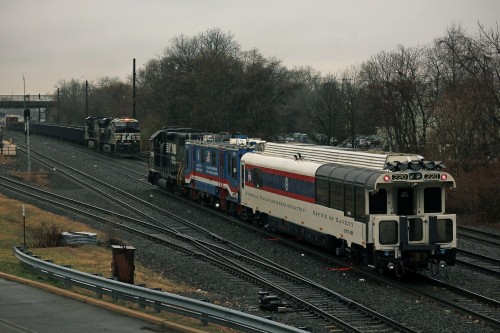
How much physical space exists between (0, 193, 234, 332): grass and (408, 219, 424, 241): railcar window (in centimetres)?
571

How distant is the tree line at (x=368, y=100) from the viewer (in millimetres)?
41531

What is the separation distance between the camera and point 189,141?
40.8 metres

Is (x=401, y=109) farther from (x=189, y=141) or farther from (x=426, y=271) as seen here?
(x=426, y=271)

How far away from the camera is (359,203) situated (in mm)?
21062

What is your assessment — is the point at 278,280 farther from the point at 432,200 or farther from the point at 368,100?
the point at 368,100

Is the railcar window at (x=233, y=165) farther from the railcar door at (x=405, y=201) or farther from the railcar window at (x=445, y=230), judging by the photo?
the railcar window at (x=445, y=230)

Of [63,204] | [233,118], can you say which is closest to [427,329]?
[63,204]

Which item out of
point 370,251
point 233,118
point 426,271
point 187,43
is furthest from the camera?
point 187,43

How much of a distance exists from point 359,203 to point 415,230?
5.30ft

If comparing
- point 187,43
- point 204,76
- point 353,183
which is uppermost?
point 187,43

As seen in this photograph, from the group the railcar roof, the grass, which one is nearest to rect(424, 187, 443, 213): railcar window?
the railcar roof

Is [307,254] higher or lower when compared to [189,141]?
lower

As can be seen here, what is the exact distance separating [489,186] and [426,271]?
42.0 ft

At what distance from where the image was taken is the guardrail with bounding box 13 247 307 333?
1253 cm
